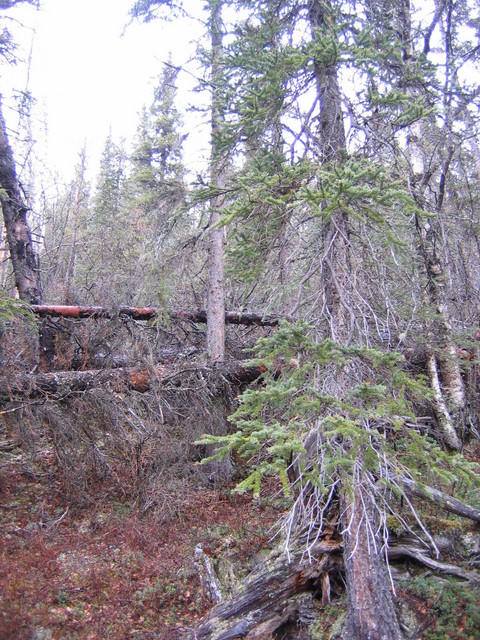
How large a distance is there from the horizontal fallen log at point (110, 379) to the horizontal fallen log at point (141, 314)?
1.12 meters

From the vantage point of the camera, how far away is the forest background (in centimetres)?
430

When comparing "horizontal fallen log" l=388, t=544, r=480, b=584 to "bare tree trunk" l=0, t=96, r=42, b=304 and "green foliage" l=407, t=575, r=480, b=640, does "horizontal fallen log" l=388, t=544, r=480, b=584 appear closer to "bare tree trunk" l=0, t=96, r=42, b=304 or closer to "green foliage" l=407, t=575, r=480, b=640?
"green foliage" l=407, t=575, r=480, b=640

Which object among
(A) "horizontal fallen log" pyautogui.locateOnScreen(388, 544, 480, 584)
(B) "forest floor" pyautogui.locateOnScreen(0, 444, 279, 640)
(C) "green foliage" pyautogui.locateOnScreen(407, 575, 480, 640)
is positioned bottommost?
(B) "forest floor" pyautogui.locateOnScreen(0, 444, 279, 640)

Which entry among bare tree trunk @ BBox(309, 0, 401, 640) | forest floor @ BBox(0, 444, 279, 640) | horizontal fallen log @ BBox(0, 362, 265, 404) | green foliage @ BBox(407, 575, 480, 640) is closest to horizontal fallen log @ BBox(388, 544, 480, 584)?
green foliage @ BBox(407, 575, 480, 640)

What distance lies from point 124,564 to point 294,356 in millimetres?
4507

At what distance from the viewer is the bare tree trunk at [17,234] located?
9227mm

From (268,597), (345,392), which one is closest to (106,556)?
(268,597)

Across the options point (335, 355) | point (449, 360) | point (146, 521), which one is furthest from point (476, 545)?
point (146, 521)

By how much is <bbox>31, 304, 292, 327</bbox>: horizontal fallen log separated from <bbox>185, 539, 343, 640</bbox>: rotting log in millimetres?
3698

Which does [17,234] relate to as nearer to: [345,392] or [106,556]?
[106,556]

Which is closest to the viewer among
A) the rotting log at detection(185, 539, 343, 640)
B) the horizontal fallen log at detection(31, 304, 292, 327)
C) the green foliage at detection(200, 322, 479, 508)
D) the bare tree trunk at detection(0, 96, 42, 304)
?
the green foliage at detection(200, 322, 479, 508)

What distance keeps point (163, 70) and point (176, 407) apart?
333 inches

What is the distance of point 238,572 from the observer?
6746 mm

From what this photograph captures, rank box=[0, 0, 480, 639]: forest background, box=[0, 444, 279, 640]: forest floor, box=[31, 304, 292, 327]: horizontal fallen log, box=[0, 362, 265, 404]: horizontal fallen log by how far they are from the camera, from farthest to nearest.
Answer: box=[31, 304, 292, 327]: horizontal fallen log
box=[0, 362, 265, 404]: horizontal fallen log
box=[0, 444, 279, 640]: forest floor
box=[0, 0, 480, 639]: forest background
